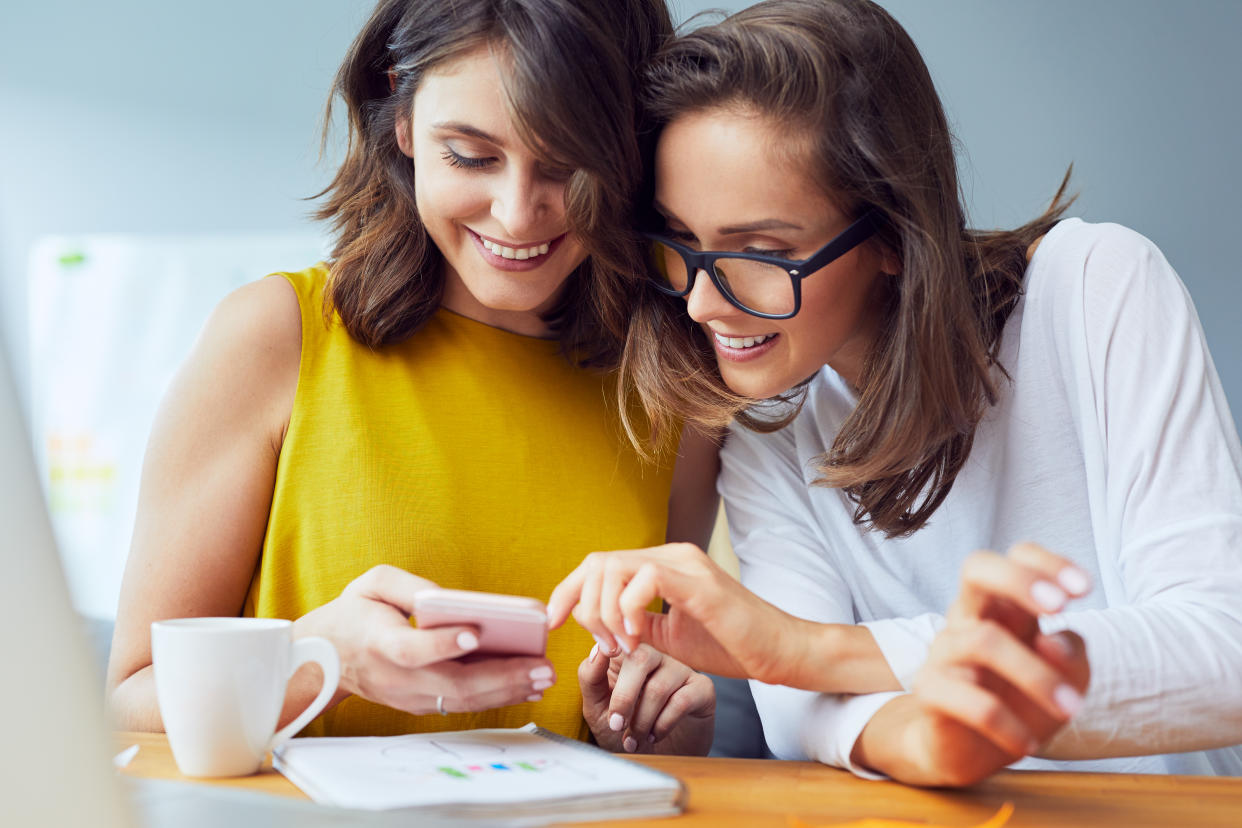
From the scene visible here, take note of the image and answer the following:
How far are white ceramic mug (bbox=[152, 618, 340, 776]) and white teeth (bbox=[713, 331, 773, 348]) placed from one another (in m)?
0.63

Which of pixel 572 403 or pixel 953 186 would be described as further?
pixel 572 403

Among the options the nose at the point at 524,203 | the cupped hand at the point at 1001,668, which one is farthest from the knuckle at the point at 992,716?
the nose at the point at 524,203

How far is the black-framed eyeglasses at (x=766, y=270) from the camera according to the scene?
43.1 inches

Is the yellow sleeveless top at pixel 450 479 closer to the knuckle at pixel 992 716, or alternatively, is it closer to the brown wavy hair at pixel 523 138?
the brown wavy hair at pixel 523 138

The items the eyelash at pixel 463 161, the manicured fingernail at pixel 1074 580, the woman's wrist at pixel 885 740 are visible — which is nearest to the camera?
the manicured fingernail at pixel 1074 580

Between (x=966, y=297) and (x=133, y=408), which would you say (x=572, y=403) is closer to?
(x=966, y=297)

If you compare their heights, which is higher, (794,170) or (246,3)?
(246,3)

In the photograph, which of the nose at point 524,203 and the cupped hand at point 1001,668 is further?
the nose at point 524,203

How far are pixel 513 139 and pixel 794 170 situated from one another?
306mm

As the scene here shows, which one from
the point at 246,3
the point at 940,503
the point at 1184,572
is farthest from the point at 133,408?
the point at 1184,572

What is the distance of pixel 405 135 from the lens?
1276 millimetres

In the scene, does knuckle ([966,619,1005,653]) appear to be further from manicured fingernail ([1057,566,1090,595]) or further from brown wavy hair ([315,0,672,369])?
brown wavy hair ([315,0,672,369])

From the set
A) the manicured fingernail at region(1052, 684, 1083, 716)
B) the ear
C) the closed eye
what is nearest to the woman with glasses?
the closed eye

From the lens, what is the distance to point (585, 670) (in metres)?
1.14
